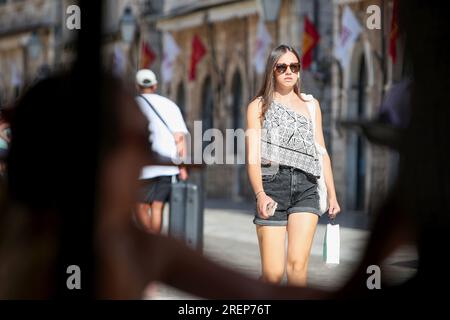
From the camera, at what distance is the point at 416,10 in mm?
1036

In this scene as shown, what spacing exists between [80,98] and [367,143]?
215 millimetres

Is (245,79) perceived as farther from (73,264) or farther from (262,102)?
(73,264)

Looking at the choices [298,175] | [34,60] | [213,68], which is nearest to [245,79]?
[213,68]

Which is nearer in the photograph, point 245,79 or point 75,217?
point 75,217

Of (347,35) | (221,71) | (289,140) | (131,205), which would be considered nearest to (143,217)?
(131,205)

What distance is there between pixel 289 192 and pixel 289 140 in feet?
0.68

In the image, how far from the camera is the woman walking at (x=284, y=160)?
9.54ft

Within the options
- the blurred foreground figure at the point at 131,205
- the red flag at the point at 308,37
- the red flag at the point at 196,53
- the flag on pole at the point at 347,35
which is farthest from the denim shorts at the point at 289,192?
the red flag at the point at 196,53

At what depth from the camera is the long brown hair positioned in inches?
118

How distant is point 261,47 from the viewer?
18.6m

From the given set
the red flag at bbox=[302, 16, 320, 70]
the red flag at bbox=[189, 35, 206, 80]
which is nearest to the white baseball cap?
the red flag at bbox=[302, 16, 320, 70]

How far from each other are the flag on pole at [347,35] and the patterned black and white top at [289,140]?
8558 millimetres
